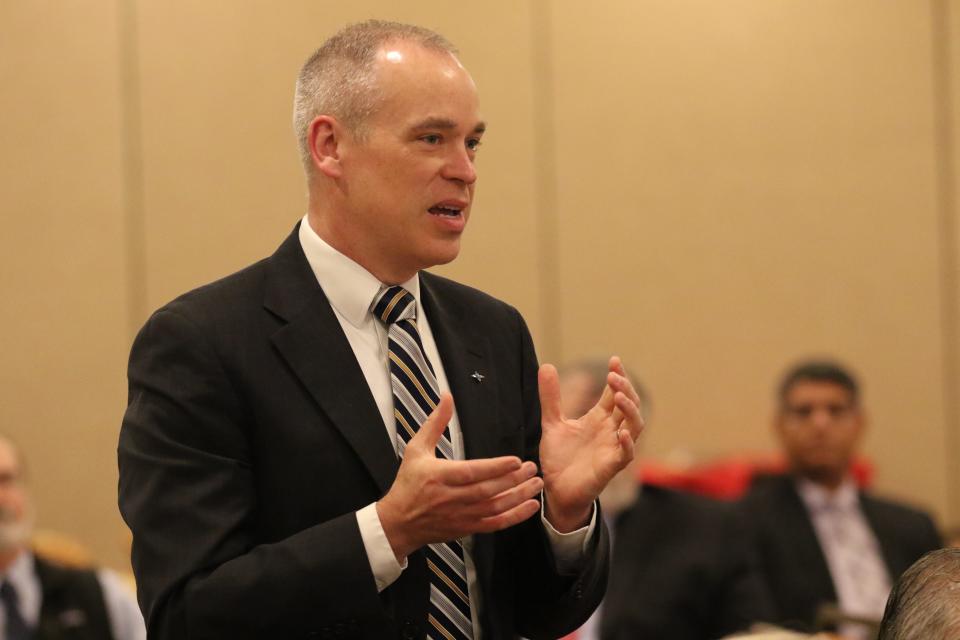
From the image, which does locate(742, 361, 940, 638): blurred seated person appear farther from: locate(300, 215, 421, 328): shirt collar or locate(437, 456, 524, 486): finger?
locate(437, 456, 524, 486): finger

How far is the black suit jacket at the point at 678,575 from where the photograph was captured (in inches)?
146

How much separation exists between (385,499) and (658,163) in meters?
4.08

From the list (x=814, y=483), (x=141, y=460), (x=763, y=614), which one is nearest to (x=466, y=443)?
(x=141, y=460)

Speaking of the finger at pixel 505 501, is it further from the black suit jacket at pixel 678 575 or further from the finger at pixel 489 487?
the black suit jacket at pixel 678 575

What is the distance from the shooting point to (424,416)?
71.9 inches

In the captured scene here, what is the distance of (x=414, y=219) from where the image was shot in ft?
6.13

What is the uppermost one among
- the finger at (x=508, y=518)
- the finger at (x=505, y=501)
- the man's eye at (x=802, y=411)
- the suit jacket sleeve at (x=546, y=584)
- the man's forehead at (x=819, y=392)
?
the finger at (x=505, y=501)

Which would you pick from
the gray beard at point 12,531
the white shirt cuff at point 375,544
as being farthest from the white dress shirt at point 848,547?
the white shirt cuff at point 375,544

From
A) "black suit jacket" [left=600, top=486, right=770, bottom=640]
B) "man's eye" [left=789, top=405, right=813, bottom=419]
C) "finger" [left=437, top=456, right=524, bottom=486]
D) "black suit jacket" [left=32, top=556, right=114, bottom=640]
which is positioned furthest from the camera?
"man's eye" [left=789, top=405, right=813, bottom=419]

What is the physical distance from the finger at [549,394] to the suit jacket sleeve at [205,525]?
36 centimetres

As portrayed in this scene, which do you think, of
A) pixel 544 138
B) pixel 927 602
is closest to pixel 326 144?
pixel 927 602

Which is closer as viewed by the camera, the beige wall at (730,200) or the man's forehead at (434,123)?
the man's forehead at (434,123)

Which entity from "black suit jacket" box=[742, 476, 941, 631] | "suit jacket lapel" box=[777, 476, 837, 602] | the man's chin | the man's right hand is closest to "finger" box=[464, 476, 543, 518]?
the man's right hand

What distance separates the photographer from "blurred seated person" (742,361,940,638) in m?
4.28
